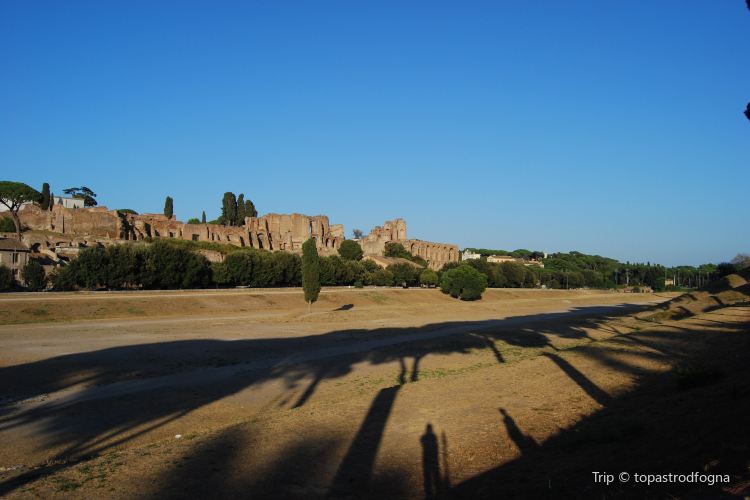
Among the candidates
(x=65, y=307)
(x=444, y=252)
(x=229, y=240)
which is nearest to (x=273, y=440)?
(x=65, y=307)

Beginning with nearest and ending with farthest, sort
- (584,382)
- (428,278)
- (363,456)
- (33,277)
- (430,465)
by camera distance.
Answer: (430,465), (363,456), (584,382), (33,277), (428,278)

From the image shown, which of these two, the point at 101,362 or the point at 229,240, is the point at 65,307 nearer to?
the point at 101,362

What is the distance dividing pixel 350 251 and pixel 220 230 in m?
22.5

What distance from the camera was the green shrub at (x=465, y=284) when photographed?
62.7 metres

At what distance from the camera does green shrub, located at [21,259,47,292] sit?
43.0 m

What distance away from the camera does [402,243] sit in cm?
11294

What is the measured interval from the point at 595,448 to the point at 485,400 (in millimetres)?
3965

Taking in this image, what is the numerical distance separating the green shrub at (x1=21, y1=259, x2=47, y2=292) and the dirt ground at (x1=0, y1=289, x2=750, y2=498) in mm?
19923

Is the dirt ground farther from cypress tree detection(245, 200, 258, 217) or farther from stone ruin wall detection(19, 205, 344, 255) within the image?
cypress tree detection(245, 200, 258, 217)

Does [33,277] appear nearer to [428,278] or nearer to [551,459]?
[428,278]

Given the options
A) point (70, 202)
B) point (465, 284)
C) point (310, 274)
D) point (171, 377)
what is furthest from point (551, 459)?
point (70, 202)

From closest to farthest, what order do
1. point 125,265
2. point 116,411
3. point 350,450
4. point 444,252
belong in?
point 350,450 → point 116,411 → point 125,265 → point 444,252

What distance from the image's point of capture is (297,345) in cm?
2492

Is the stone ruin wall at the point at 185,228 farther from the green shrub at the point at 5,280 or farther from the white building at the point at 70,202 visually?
the green shrub at the point at 5,280
